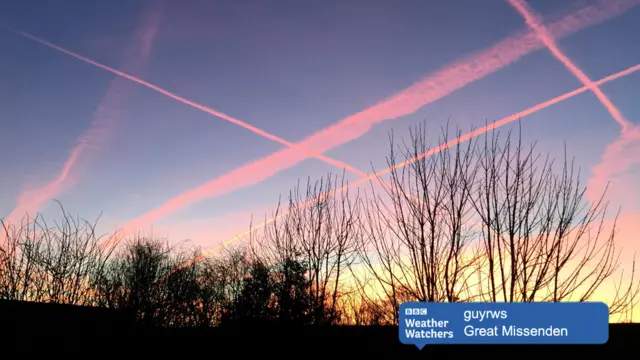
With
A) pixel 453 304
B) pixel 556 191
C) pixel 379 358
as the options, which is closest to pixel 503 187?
pixel 556 191

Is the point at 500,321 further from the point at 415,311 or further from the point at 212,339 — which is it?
the point at 212,339

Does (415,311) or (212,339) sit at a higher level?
(415,311)

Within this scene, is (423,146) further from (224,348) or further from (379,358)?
(224,348)

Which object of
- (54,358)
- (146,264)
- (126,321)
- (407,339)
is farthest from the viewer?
(146,264)

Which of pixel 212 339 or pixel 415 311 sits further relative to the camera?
pixel 212 339

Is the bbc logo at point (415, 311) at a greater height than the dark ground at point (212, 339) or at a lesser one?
greater

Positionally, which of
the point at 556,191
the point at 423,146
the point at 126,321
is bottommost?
the point at 126,321

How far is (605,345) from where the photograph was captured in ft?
17.8

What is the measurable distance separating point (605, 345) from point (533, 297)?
1.02m

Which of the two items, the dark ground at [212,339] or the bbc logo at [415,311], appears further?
the bbc logo at [415,311]

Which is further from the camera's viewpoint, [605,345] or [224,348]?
[224,348]

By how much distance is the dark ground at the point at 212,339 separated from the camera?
16.5 feet

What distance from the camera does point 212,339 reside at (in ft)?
20.2

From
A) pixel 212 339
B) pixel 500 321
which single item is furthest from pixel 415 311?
pixel 212 339
